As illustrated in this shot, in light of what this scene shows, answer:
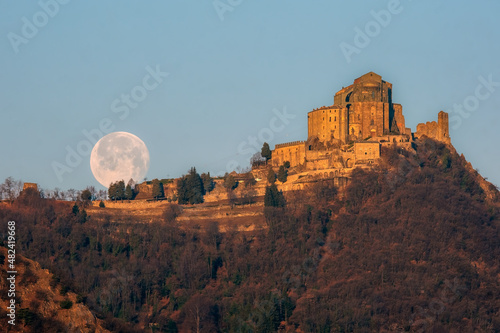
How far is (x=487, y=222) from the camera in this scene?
84.8m

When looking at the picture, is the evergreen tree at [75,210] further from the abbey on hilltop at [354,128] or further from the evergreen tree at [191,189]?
the abbey on hilltop at [354,128]

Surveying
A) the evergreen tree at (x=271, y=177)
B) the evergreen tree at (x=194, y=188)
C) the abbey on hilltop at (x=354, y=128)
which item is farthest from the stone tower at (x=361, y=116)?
the evergreen tree at (x=194, y=188)

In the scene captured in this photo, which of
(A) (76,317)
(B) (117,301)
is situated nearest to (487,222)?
(B) (117,301)

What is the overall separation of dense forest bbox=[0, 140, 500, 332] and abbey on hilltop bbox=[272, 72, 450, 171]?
2.36m

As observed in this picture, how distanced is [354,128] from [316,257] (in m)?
17.2

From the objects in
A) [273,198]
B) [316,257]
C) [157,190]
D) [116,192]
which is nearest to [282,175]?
[273,198]

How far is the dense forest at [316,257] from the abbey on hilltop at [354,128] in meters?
2.36

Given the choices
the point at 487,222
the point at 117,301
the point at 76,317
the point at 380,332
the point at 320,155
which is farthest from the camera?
the point at 320,155

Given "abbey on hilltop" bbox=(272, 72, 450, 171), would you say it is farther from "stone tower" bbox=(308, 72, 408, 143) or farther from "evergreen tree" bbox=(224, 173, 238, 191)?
"evergreen tree" bbox=(224, 173, 238, 191)

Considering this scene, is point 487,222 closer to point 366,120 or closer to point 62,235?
point 366,120

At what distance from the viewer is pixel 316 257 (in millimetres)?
82500

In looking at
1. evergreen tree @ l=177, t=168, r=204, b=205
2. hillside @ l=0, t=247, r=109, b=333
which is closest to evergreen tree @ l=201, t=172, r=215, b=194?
evergreen tree @ l=177, t=168, r=204, b=205

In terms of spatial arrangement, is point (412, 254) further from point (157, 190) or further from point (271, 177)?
point (157, 190)

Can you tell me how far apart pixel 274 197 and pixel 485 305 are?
74.4 ft
